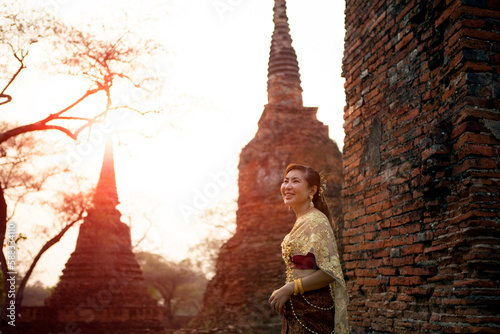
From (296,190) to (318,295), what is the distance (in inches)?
27.8

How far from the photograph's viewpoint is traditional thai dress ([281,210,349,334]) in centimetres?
295

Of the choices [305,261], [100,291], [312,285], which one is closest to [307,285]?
[312,285]

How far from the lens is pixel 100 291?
1897 cm

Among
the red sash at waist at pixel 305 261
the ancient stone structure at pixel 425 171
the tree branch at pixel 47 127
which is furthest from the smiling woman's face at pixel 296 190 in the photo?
the tree branch at pixel 47 127

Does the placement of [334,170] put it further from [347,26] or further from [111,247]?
[347,26]

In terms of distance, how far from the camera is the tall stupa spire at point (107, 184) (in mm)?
21156

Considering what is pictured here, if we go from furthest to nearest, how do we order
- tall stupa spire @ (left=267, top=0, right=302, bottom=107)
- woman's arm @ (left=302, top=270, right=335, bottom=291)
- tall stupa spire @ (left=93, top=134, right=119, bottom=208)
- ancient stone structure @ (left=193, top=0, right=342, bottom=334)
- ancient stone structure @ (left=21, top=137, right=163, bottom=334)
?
tall stupa spire @ (left=93, top=134, right=119, bottom=208), ancient stone structure @ (left=21, top=137, right=163, bottom=334), tall stupa spire @ (left=267, top=0, right=302, bottom=107), ancient stone structure @ (left=193, top=0, right=342, bottom=334), woman's arm @ (left=302, top=270, right=335, bottom=291)

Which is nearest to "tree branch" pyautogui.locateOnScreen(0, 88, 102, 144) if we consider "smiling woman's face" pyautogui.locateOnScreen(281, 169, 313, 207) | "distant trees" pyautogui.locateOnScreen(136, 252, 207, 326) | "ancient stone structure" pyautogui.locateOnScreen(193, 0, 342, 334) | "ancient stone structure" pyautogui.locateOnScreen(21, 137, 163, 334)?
"ancient stone structure" pyautogui.locateOnScreen(193, 0, 342, 334)

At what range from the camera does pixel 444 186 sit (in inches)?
145

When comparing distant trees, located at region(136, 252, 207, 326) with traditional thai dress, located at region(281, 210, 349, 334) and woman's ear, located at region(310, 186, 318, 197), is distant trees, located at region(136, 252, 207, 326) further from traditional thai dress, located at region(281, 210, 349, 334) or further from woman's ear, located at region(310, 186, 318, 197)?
traditional thai dress, located at region(281, 210, 349, 334)

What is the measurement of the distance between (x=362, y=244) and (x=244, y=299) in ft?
34.8

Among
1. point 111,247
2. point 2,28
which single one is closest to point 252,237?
point 111,247

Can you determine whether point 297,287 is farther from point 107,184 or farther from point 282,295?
point 107,184

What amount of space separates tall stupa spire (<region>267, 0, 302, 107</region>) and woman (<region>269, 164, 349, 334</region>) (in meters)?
14.9
